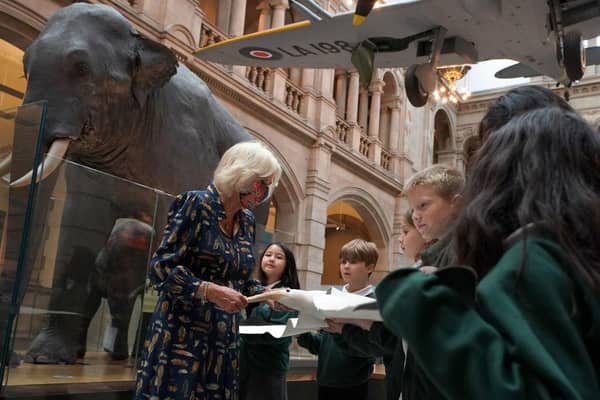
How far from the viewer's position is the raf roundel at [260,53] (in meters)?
7.91

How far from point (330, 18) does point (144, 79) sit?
3.60 m

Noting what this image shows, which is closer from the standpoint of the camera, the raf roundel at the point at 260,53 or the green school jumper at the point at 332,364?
the green school jumper at the point at 332,364

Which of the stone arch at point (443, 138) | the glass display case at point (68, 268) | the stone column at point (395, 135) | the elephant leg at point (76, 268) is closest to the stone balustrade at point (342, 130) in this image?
the stone column at point (395, 135)

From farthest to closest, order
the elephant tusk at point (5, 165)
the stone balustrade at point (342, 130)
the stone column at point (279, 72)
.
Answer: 1. the stone balustrade at point (342, 130)
2. the stone column at point (279, 72)
3. the elephant tusk at point (5, 165)

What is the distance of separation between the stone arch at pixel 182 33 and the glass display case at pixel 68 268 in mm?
6476

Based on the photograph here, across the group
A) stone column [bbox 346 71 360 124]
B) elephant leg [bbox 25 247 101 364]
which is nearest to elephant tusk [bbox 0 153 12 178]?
elephant leg [bbox 25 247 101 364]

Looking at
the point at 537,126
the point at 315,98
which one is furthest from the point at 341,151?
the point at 537,126

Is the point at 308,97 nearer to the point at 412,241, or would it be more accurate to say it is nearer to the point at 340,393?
the point at 340,393

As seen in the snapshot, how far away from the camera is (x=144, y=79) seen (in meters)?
3.82

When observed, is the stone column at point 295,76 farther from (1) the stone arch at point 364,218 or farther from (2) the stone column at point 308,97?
(1) the stone arch at point 364,218

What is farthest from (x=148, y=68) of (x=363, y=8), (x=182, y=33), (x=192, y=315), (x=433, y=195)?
(x=182, y=33)

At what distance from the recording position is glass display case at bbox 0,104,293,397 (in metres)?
2.65

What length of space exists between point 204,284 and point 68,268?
1.39 metres

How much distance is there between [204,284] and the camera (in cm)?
196
